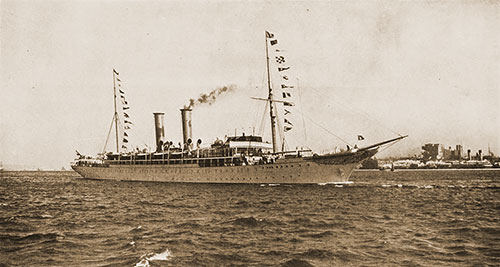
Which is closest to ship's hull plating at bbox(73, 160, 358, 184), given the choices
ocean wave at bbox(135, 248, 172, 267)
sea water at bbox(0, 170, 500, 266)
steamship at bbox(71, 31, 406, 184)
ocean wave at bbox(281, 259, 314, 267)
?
steamship at bbox(71, 31, 406, 184)

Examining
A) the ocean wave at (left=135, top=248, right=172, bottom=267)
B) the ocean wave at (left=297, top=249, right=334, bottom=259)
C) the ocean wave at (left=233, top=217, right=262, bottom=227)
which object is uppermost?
the ocean wave at (left=135, top=248, right=172, bottom=267)

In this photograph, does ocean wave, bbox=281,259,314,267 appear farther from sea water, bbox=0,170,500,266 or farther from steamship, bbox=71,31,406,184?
steamship, bbox=71,31,406,184

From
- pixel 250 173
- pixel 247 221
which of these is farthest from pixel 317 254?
pixel 250 173

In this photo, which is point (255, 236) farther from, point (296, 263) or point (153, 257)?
point (153, 257)

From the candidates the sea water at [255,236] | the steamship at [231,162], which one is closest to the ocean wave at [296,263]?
the sea water at [255,236]

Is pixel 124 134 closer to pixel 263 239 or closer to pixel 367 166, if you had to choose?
pixel 263 239

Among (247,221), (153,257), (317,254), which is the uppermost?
(153,257)

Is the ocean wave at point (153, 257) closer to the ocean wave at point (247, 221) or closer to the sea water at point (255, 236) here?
the sea water at point (255, 236)

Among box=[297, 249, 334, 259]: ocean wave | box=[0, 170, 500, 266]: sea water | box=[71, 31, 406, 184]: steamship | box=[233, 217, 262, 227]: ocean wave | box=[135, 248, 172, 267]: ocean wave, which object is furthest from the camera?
box=[71, 31, 406, 184]: steamship
